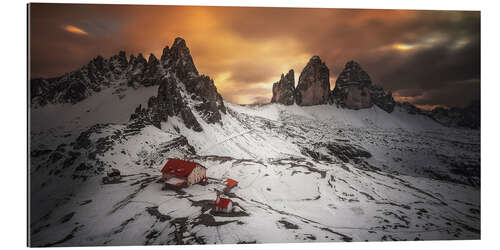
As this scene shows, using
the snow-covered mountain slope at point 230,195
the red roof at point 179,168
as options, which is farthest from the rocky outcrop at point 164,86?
the red roof at point 179,168

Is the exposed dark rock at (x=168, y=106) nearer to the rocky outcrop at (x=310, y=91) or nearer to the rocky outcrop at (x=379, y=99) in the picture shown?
the rocky outcrop at (x=310, y=91)

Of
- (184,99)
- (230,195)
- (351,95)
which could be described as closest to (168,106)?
(184,99)

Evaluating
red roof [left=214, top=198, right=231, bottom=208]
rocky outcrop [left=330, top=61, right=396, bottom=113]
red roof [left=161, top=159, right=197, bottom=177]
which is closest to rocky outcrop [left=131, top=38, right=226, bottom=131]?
red roof [left=161, top=159, right=197, bottom=177]

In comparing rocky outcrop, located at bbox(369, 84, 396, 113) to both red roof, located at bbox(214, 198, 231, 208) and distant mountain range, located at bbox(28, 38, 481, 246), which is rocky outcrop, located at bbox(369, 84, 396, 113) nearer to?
distant mountain range, located at bbox(28, 38, 481, 246)
